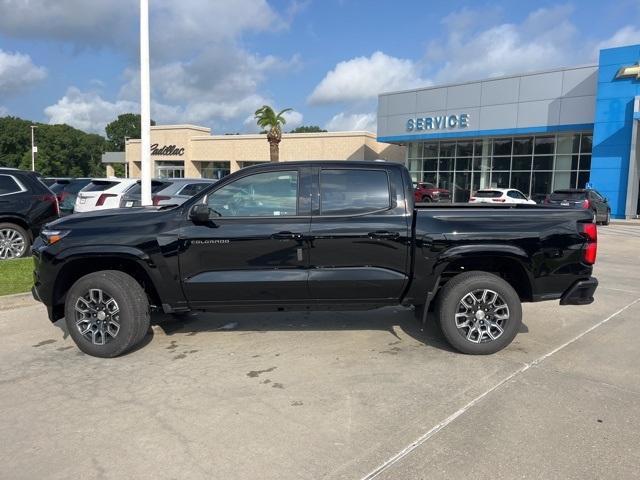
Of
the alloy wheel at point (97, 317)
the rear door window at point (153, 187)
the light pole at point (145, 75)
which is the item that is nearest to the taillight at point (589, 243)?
the alloy wheel at point (97, 317)

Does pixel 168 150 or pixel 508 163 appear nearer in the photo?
pixel 508 163

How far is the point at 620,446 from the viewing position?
3.41 metres

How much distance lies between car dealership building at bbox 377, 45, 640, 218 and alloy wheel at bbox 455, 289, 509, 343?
24.2 m

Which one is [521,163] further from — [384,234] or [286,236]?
[286,236]

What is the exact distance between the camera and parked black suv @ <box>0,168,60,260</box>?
971 cm

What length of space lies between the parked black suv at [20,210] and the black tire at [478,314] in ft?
26.8

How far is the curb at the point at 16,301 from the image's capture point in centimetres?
681

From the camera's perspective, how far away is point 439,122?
34.3 m

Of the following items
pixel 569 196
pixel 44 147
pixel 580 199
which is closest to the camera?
pixel 580 199

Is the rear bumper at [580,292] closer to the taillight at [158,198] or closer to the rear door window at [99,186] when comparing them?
the taillight at [158,198]

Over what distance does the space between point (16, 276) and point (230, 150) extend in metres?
43.7

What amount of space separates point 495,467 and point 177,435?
204 cm

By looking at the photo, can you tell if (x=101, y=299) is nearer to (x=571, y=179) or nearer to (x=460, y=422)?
(x=460, y=422)

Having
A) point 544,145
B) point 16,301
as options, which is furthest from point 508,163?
point 16,301
